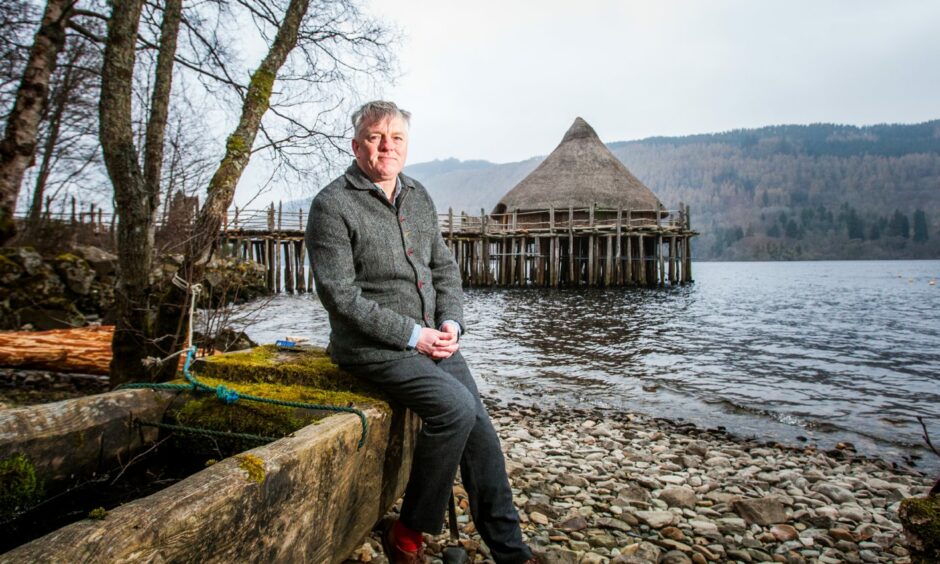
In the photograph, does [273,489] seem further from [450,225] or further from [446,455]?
[450,225]

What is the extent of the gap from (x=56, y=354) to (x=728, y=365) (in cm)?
950

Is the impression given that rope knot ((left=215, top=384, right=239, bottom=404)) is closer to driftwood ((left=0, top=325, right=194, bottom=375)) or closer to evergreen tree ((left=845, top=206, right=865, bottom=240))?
driftwood ((left=0, top=325, right=194, bottom=375))

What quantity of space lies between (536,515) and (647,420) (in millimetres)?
3065

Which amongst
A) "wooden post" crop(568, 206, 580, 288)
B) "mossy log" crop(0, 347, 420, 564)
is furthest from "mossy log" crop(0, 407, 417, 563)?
"wooden post" crop(568, 206, 580, 288)

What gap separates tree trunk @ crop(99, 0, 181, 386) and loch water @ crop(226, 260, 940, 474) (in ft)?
3.42

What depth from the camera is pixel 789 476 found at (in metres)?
4.05

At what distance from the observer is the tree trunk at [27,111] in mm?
3496

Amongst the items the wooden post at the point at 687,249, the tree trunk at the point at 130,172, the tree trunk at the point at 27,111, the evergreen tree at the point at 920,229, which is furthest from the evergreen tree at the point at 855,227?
the tree trunk at the point at 27,111

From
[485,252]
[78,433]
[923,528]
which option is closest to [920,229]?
[485,252]

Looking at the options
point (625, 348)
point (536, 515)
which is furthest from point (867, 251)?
point (536, 515)

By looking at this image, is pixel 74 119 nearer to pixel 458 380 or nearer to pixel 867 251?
pixel 458 380

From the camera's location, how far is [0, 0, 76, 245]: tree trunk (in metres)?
3.50

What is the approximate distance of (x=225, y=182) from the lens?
3939 mm

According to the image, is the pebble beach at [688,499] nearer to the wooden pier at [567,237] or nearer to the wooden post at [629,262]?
the wooden pier at [567,237]
